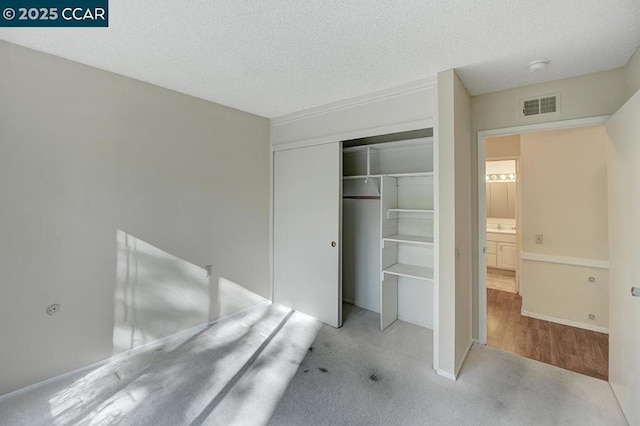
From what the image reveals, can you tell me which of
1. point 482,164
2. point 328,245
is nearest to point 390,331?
point 328,245

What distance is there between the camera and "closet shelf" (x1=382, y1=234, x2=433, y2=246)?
2907 millimetres

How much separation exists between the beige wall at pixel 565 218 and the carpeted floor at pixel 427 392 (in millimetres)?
1313

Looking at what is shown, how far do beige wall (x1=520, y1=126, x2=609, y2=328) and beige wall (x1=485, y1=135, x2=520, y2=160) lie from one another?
3.31ft

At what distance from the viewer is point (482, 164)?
2871 millimetres

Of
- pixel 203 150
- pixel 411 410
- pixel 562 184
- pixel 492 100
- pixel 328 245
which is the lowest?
pixel 411 410

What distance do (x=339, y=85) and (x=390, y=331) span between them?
2597mm

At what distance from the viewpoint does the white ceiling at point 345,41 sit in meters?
1.59

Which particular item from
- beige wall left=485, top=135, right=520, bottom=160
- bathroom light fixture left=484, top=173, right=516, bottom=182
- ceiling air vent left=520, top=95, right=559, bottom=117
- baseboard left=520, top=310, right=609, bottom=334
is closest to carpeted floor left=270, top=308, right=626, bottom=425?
baseboard left=520, top=310, right=609, bottom=334

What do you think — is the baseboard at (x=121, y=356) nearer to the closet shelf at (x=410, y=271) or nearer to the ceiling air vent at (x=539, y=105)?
the closet shelf at (x=410, y=271)

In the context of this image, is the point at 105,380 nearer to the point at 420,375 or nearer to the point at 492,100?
the point at 420,375

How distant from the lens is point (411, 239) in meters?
Answer: 3.09

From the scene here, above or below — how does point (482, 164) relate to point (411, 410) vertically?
above

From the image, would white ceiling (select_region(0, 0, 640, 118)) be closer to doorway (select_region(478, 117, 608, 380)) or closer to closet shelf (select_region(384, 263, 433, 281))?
doorway (select_region(478, 117, 608, 380))

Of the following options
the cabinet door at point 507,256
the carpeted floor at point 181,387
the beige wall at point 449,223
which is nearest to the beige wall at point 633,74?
the beige wall at point 449,223
